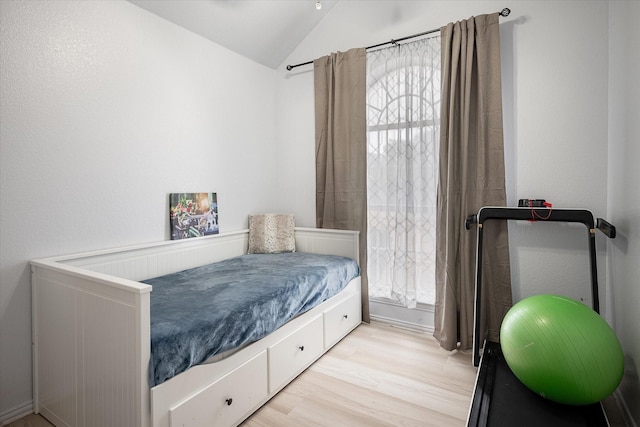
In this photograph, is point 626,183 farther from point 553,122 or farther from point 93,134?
point 93,134

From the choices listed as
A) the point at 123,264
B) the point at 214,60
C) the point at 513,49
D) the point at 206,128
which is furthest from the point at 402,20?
the point at 123,264

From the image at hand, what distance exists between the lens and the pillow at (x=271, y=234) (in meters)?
→ 3.07

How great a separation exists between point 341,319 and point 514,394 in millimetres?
1243

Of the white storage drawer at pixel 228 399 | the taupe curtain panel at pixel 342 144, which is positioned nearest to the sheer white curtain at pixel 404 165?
the taupe curtain panel at pixel 342 144

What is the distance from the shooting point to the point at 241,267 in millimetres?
2498

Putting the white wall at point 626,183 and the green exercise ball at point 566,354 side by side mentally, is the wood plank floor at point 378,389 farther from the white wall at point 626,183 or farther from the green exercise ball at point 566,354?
the white wall at point 626,183

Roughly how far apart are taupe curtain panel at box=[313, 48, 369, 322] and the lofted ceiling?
0.40 meters

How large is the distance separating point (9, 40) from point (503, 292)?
3.23 m

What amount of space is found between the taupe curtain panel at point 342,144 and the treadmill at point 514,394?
3.41 ft

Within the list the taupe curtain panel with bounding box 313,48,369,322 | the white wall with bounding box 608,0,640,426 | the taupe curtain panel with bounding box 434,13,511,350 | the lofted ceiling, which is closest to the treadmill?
the white wall with bounding box 608,0,640,426

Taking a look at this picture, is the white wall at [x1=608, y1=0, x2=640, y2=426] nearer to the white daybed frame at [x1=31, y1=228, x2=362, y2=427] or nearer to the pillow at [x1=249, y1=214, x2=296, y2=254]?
the white daybed frame at [x1=31, y1=228, x2=362, y2=427]

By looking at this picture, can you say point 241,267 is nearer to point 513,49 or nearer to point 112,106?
point 112,106

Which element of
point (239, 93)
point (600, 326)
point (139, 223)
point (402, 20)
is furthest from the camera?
point (239, 93)

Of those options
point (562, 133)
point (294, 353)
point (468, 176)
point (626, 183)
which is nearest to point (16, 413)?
point (294, 353)
